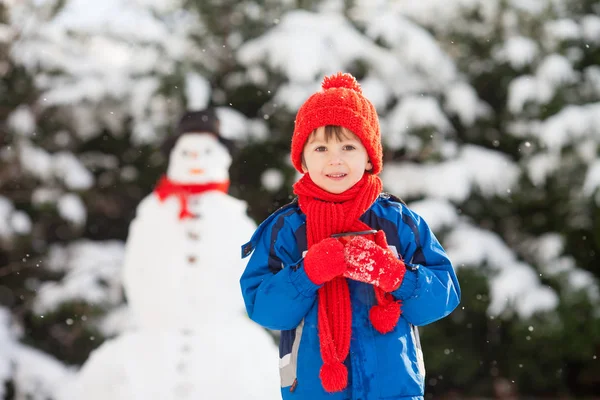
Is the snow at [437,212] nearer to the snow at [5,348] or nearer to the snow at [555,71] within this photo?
the snow at [555,71]

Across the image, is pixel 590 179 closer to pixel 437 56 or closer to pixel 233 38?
pixel 437 56

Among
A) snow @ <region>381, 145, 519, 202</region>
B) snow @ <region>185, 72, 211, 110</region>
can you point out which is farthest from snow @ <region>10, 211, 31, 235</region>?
snow @ <region>381, 145, 519, 202</region>

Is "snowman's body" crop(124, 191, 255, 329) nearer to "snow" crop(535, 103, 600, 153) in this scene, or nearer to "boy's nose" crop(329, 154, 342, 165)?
"boy's nose" crop(329, 154, 342, 165)

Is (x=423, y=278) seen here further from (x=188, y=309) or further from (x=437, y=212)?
(x=437, y=212)

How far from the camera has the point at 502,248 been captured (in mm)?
5047

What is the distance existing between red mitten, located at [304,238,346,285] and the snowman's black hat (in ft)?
7.26

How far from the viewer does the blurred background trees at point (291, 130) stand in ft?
15.9

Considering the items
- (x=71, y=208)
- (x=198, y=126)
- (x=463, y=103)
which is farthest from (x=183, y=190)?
(x=463, y=103)

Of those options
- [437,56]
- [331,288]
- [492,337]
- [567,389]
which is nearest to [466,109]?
[437,56]

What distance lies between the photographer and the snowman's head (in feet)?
12.0

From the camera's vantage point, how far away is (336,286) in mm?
1806

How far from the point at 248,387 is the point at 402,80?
2.72m

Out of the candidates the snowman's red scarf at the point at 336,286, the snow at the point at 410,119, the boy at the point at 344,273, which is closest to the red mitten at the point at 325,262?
the boy at the point at 344,273

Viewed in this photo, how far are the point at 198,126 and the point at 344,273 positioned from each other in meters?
2.25
